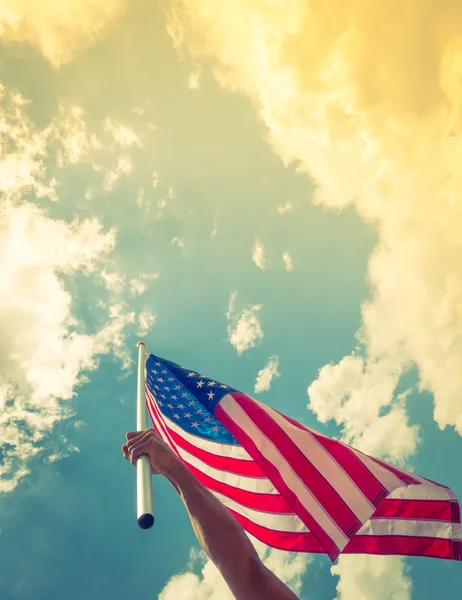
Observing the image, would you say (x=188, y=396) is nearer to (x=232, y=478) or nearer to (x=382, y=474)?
(x=232, y=478)

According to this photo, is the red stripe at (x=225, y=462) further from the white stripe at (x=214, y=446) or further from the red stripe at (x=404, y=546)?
the red stripe at (x=404, y=546)

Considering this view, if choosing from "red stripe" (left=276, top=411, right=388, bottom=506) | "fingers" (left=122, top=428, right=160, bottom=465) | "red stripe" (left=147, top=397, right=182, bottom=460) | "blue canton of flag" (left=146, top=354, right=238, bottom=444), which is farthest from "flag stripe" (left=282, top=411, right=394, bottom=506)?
"fingers" (left=122, top=428, right=160, bottom=465)

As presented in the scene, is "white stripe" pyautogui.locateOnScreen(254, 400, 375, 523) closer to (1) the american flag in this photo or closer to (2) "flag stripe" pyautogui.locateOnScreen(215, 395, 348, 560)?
(1) the american flag

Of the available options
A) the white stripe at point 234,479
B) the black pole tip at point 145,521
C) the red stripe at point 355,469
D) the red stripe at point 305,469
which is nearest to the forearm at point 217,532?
the black pole tip at point 145,521

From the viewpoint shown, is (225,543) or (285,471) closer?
(225,543)

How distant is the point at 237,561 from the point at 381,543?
5.30m

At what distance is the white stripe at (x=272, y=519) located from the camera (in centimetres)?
800

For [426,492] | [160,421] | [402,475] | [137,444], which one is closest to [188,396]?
[160,421]

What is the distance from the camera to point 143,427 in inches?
293

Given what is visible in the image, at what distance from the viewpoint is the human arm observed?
3.47 metres

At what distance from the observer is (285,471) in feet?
25.2

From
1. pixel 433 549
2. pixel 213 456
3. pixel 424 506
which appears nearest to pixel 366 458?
pixel 424 506

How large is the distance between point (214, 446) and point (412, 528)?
174 inches

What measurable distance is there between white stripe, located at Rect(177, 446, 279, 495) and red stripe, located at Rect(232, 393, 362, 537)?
1159mm
